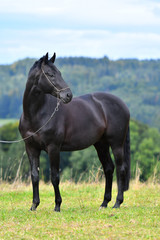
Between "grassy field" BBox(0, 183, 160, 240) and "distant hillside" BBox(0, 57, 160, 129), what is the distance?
393ft

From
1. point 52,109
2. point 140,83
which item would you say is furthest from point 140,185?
point 140,83

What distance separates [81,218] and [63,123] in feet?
6.07

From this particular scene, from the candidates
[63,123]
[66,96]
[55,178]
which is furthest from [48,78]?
[55,178]

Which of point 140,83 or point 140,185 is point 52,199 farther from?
point 140,83

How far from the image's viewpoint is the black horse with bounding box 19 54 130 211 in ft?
24.2

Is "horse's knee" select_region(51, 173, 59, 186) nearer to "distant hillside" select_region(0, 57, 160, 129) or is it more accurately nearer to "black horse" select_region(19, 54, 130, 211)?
"black horse" select_region(19, 54, 130, 211)

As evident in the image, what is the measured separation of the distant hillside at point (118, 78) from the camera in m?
143

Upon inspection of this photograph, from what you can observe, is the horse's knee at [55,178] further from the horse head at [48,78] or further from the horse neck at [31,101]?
the horse head at [48,78]

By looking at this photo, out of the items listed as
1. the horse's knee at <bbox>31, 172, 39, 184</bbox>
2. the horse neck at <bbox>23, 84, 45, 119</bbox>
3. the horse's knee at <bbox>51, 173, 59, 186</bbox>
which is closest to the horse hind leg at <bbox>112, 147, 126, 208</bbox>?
the horse's knee at <bbox>51, 173, 59, 186</bbox>

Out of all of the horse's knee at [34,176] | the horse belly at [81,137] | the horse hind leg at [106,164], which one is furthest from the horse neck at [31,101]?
the horse hind leg at [106,164]

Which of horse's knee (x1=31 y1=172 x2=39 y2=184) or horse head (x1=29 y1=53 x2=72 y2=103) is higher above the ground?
horse head (x1=29 y1=53 x2=72 y2=103)

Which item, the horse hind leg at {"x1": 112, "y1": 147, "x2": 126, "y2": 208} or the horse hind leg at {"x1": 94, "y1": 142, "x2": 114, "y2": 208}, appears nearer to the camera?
the horse hind leg at {"x1": 112, "y1": 147, "x2": 126, "y2": 208}

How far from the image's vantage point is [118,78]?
174 metres

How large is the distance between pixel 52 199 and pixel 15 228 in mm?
3698
